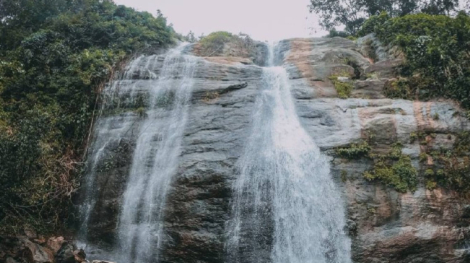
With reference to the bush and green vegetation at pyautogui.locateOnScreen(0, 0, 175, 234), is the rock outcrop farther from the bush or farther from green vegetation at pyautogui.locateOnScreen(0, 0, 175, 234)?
the bush

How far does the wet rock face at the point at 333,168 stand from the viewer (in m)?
9.80

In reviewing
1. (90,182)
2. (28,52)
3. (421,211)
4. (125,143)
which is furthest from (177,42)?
(421,211)

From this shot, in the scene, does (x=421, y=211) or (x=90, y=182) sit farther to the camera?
(x=90, y=182)

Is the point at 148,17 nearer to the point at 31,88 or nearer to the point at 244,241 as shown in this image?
the point at 31,88

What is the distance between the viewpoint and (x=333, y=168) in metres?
11.1

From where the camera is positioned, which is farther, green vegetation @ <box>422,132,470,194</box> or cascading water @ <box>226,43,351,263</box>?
green vegetation @ <box>422,132,470,194</box>

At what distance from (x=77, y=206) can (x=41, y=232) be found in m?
1.22

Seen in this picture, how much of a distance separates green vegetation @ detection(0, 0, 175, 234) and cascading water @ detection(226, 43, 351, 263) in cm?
516

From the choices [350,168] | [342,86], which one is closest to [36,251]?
[350,168]

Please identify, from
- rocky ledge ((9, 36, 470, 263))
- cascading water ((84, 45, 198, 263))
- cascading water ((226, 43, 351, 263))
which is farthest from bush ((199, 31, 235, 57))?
cascading water ((226, 43, 351, 263))

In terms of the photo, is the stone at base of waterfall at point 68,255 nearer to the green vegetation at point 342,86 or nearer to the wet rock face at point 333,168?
the wet rock face at point 333,168

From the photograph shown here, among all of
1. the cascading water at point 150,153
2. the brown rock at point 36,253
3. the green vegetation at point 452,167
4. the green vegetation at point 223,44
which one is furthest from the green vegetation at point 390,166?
the green vegetation at point 223,44

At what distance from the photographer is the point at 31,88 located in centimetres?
1434

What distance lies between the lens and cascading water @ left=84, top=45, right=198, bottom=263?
1045 centimetres
